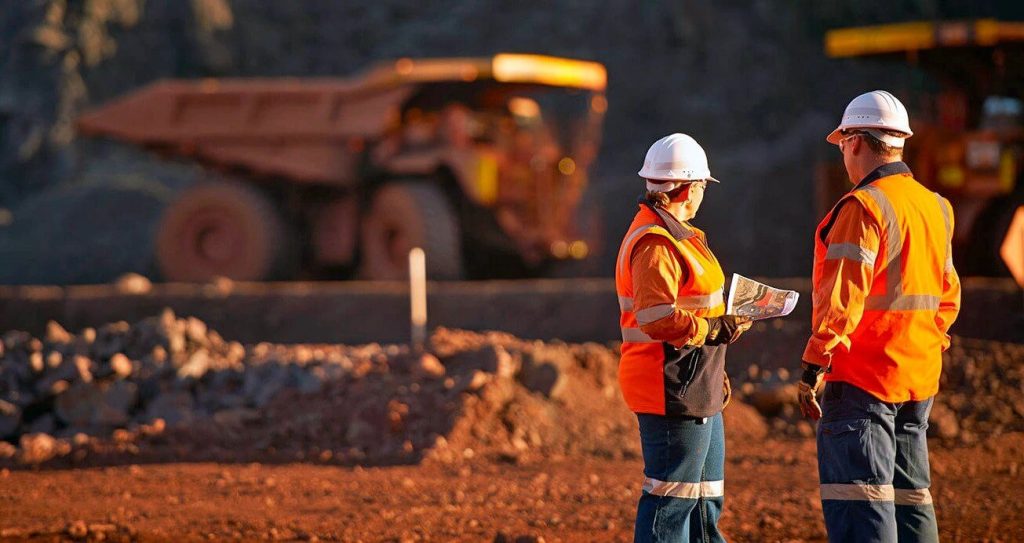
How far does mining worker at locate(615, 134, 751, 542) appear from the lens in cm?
377

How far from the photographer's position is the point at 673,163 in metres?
3.91

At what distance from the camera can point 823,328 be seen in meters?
3.67

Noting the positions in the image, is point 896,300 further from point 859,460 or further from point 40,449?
point 40,449

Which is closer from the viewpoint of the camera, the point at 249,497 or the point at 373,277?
the point at 249,497

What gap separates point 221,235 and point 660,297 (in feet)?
43.5

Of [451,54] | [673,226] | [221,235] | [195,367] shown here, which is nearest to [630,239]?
[673,226]

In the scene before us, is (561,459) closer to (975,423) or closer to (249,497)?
(249,497)

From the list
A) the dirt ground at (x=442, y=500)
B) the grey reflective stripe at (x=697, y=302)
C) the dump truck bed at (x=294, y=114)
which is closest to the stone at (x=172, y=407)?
the dirt ground at (x=442, y=500)

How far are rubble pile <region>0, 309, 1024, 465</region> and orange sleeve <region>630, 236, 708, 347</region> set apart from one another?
368 centimetres

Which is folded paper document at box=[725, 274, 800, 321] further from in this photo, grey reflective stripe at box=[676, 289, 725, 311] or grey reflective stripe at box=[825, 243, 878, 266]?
grey reflective stripe at box=[825, 243, 878, 266]

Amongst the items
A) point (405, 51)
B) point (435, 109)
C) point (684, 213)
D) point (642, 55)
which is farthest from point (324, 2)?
point (684, 213)

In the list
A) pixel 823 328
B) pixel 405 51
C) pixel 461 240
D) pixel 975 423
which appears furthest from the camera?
pixel 405 51

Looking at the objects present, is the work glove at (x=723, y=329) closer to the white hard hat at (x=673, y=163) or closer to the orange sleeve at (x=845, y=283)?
the orange sleeve at (x=845, y=283)

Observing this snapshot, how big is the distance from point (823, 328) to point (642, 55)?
24.3 m
